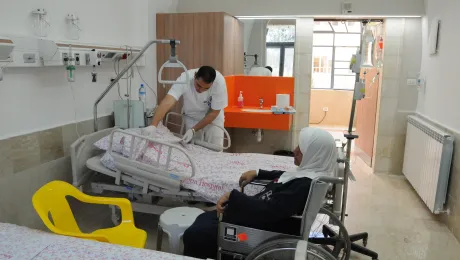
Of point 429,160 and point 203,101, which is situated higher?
point 203,101

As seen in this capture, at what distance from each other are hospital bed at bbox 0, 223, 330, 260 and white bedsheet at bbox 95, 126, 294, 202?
1.04m

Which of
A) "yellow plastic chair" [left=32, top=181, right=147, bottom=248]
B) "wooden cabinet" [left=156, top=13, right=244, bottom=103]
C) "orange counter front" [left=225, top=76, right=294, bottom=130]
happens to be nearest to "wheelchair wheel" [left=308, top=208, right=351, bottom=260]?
"yellow plastic chair" [left=32, top=181, right=147, bottom=248]

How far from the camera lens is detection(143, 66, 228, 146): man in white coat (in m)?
3.30

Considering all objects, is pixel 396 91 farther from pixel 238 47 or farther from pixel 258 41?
pixel 238 47

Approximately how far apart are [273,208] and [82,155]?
1.67 metres

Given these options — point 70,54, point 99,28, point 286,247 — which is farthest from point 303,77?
point 286,247

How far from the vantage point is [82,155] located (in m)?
2.81

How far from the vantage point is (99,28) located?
10.9 feet

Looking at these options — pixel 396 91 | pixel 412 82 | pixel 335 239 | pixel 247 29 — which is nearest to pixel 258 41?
pixel 247 29

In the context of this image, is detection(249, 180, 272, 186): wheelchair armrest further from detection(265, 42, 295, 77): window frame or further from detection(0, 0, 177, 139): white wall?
detection(265, 42, 295, 77): window frame

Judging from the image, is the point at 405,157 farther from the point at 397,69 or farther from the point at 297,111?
Answer: the point at 297,111

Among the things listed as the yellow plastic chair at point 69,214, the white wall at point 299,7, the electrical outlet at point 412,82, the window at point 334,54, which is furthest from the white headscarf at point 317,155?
the window at point 334,54

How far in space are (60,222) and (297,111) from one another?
3421 millimetres

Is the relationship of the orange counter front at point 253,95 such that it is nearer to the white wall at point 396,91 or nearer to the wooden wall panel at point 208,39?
the wooden wall panel at point 208,39
